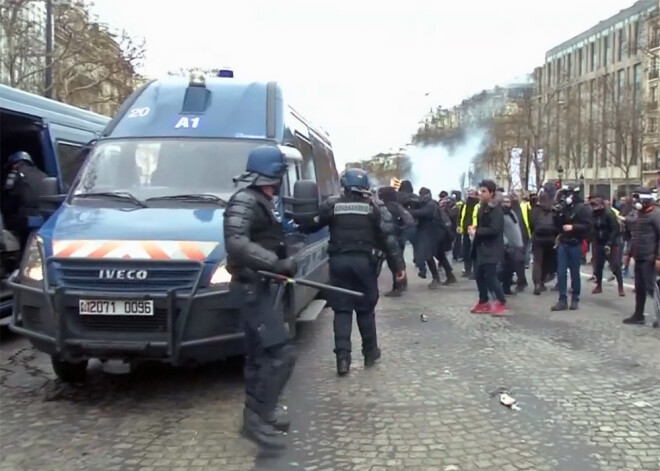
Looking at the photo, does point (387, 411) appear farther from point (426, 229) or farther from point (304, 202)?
point (426, 229)

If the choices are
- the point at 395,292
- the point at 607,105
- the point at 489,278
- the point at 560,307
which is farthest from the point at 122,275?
the point at 607,105

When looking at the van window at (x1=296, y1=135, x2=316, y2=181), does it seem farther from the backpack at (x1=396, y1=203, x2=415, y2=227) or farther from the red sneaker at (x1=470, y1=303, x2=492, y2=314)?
the red sneaker at (x1=470, y1=303, x2=492, y2=314)

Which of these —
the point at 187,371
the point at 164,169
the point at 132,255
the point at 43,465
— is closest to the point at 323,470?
the point at 43,465

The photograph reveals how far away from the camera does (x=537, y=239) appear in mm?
12891

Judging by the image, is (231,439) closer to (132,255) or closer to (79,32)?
(132,255)

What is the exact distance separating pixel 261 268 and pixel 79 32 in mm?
25356

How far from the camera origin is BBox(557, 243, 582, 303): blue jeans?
1106 cm

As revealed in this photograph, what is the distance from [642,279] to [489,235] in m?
1.95

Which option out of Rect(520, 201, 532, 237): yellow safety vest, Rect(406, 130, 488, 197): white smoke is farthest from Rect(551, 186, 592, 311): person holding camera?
Rect(406, 130, 488, 197): white smoke

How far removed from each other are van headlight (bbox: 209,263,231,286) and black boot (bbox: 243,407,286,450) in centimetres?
102

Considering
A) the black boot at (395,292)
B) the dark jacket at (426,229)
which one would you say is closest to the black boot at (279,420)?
the black boot at (395,292)

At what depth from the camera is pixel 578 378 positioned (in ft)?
23.1

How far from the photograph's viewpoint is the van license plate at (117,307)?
580 cm

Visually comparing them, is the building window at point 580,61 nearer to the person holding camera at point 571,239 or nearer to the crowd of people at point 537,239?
the crowd of people at point 537,239
